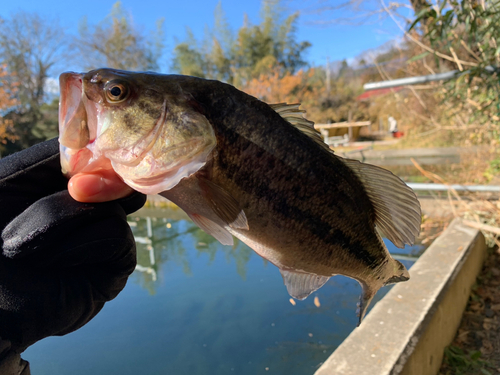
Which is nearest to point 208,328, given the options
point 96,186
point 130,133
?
point 96,186

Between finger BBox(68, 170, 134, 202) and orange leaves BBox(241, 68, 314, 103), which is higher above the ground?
orange leaves BBox(241, 68, 314, 103)

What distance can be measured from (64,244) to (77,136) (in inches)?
18.1

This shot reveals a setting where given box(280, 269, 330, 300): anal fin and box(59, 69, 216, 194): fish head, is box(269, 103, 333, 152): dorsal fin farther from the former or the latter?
box(280, 269, 330, 300): anal fin

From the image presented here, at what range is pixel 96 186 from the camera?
1156 mm

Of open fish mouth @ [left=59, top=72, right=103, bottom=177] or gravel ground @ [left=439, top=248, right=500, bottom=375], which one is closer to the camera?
open fish mouth @ [left=59, top=72, right=103, bottom=177]

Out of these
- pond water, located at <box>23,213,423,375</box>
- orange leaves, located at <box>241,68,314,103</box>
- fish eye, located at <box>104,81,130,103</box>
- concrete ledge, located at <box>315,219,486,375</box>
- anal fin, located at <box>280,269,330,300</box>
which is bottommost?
pond water, located at <box>23,213,423,375</box>

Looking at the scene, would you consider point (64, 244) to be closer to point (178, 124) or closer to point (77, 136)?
point (77, 136)

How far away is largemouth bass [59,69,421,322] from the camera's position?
108cm

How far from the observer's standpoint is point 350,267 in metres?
1.36

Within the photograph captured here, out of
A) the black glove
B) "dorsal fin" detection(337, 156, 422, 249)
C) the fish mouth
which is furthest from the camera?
"dorsal fin" detection(337, 156, 422, 249)

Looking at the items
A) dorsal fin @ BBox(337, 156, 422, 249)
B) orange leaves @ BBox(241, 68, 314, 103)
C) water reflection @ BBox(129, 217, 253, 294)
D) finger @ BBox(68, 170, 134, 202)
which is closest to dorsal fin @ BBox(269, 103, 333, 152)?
dorsal fin @ BBox(337, 156, 422, 249)

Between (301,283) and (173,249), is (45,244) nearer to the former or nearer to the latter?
(301,283)

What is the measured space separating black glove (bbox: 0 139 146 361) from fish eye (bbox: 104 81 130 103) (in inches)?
15.8

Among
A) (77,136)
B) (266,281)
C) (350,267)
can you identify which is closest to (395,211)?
(350,267)
